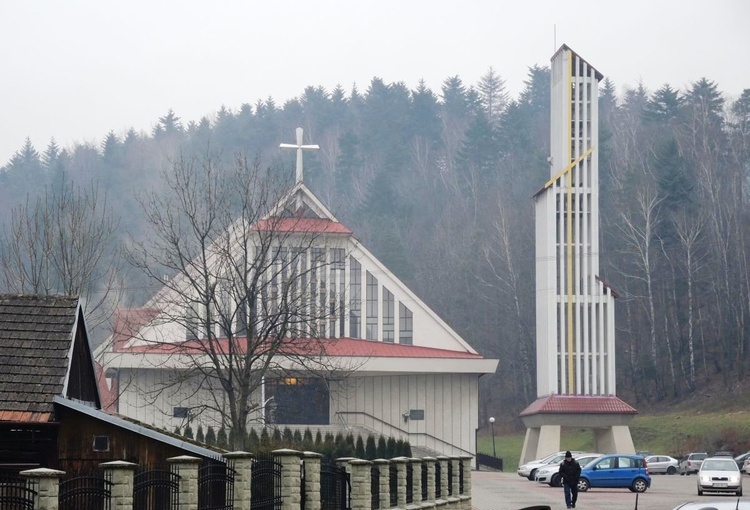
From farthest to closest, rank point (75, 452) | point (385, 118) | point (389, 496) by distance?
1. point (385, 118)
2. point (389, 496)
3. point (75, 452)

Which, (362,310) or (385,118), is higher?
(385,118)

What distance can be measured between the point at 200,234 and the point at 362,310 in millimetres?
17669

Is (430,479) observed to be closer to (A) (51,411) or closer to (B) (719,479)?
(A) (51,411)

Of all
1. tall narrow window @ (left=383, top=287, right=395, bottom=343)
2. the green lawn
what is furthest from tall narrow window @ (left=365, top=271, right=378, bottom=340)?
the green lawn

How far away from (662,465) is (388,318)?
662 inches

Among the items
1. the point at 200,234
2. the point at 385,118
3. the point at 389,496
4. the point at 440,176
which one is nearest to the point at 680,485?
the point at 200,234

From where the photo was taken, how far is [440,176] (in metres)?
132

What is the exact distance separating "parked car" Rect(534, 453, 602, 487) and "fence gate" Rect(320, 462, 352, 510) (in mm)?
21065

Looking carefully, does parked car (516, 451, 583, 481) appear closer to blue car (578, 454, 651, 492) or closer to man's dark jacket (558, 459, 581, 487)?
blue car (578, 454, 651, 492)

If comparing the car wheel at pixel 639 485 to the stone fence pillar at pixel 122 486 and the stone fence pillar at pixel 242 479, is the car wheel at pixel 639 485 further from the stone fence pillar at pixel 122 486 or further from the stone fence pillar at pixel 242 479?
the stone fence pillar at pixel 122 486

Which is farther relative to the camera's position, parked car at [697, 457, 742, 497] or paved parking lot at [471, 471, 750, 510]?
parked car at [697, 457, 742, 497]

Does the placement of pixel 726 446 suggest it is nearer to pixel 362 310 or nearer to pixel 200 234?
pixel 362 310

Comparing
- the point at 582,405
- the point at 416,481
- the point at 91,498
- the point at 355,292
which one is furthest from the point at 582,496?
Answer: the point at 91,498

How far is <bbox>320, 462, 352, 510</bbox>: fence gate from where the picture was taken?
24812 mm
